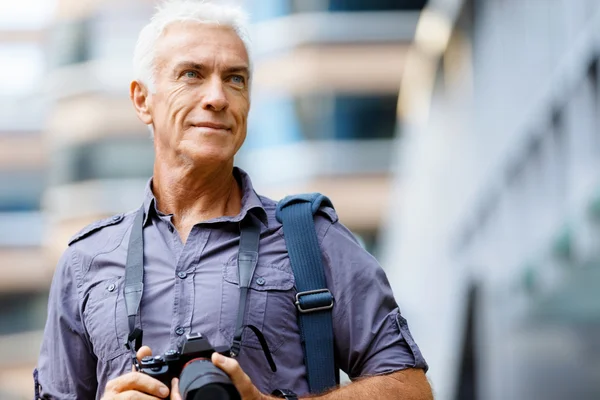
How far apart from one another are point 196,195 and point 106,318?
438 mm

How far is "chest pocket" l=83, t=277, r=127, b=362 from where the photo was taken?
3596 mm

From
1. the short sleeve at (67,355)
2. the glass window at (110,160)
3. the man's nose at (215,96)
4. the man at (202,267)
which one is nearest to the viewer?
the man at (202,267)

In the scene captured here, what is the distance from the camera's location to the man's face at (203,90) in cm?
369

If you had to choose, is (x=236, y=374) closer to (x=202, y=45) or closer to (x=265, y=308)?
(x=265, y=308)

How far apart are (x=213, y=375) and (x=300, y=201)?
862 mm

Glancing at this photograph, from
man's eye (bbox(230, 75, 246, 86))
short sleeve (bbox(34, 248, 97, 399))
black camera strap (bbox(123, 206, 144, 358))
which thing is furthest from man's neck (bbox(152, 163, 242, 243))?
short sleeve (bbox(34, 248, 97, 399))

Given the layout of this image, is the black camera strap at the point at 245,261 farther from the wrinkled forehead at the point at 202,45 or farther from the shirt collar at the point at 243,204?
the wrinkled forehead at the point at 202,45

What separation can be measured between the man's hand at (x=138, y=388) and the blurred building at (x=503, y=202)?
294 inches

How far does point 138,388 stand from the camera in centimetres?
321

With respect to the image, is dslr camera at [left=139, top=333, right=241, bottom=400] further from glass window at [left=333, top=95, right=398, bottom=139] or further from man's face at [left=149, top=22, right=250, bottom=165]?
glass window at [left=333, top=95, right=398, bottom=139]

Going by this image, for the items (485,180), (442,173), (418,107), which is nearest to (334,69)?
(418,107)

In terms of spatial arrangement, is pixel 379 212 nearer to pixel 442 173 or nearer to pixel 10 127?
pixel 442 173

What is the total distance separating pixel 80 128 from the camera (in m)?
40.2

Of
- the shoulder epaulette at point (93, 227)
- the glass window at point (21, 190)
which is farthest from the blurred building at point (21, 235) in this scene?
the shoulder epaulette at point (93, 227)
